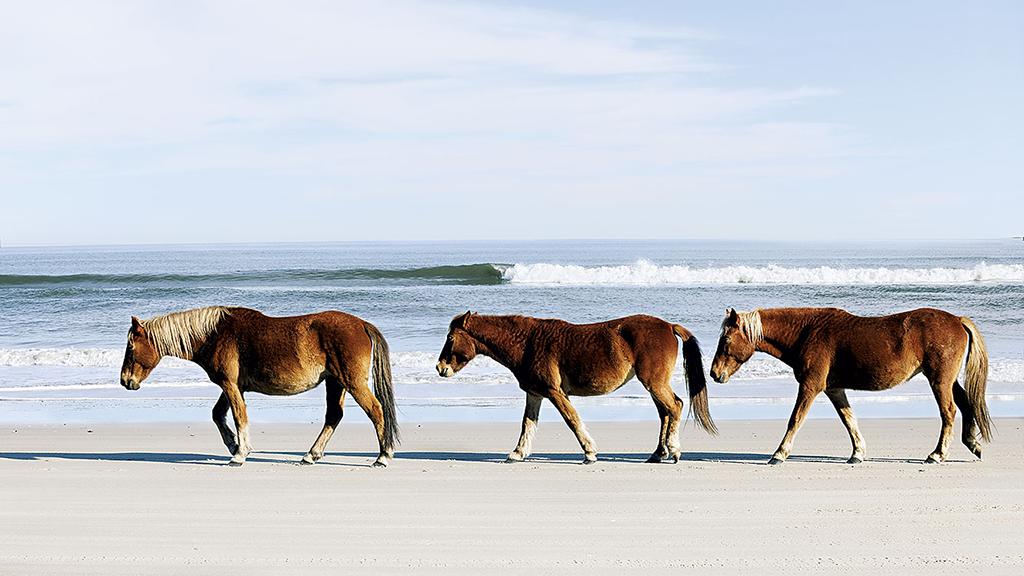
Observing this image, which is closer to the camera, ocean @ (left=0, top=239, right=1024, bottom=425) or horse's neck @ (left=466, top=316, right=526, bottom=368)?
horse's neck @ (left=466, top=316, right=526, bottom=368)

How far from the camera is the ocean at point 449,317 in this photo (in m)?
11.1

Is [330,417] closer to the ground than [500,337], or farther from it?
closer to the ground

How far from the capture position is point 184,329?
7586 mm

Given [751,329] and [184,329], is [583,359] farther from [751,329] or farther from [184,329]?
[184,329]

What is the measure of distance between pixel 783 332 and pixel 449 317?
17.4 meters

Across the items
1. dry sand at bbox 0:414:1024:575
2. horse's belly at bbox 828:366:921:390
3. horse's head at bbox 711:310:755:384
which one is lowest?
dry sand at bbox 0:414:1024:575

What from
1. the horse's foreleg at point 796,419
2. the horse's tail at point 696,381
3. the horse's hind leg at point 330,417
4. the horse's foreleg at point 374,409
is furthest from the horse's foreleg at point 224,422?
the horse's foreleg at point 796,419

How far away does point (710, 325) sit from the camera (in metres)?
21.8

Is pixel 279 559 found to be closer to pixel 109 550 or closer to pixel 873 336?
pixel 109 550

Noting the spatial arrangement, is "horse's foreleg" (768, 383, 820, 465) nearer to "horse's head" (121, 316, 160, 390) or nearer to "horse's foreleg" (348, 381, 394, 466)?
"horse's foreleg" (348, 381, 394, 466)

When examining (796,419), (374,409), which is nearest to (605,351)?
(796,419)

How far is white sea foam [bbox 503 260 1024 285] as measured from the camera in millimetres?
39094

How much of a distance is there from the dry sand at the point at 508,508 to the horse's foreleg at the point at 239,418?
0.13 metres

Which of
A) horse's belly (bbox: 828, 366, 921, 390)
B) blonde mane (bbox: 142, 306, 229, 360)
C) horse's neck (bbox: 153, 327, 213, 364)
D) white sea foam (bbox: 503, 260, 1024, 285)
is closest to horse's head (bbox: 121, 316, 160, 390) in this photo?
blonde mane (bbox: 142, 306, 229, 360)
